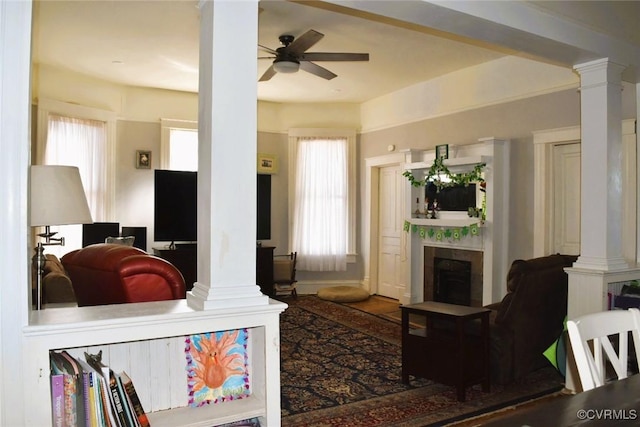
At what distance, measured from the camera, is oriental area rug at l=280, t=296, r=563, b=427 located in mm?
3109

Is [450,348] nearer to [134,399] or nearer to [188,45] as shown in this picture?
[134,399]

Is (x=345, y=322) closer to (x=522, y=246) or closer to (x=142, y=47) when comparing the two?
(x=522, y=246)

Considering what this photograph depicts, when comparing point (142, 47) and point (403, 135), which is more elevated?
point (142, 47)

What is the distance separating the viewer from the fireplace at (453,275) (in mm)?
5711

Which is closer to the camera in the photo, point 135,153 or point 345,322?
point 345,322

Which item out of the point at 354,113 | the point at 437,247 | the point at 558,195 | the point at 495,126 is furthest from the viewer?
the point at 354,113

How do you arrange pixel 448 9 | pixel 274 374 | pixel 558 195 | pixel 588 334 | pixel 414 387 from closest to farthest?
1. pixel 588 334
2. pixel 274 374
3. pixel 448 9
4. pixel 414 387
5. pixel 558 195

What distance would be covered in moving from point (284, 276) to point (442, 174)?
2712 mm

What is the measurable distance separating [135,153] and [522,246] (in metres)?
5.09


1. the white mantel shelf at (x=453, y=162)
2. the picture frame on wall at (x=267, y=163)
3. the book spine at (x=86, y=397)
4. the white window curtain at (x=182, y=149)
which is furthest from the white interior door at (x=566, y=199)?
the white window curtain at (x=182, y=149)

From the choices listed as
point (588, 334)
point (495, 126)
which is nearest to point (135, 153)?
point (495, 126)

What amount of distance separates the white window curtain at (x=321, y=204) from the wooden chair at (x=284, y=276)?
36 centimetres

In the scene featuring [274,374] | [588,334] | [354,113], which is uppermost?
[354,113]

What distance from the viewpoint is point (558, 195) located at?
4965mm
